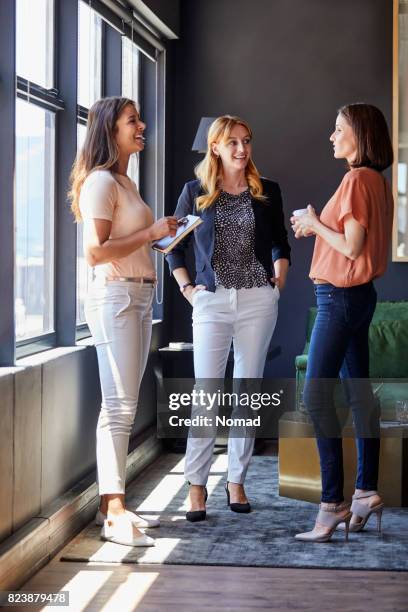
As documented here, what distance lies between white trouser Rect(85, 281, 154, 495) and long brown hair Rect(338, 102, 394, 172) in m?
0.98

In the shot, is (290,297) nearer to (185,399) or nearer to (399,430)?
(185,399)

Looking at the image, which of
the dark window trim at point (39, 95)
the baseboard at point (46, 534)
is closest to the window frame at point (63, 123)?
the dark window trim at point (39, 95)

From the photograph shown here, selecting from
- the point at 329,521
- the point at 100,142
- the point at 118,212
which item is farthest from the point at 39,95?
the point at 329,521

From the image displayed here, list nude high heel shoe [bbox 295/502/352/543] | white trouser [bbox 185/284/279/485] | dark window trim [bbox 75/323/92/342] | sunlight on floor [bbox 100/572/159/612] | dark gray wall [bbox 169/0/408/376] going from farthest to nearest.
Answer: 1. dark gray wall [bbox 169/0/408/376]
2. dark window trim [bbox 75/323/92/342]
3. white trouser [bbox 185/284/279/485]
4. nude high heel shoe [bbox 295/502/352/543]
5. sunlight on floor [bbox 100/572/159/612]

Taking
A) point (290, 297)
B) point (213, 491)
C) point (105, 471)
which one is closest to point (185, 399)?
point (290, 297)

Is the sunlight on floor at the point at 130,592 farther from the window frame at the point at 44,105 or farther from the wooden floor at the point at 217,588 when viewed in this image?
the window frame at the point at 44,105

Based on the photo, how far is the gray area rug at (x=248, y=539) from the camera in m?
3.53

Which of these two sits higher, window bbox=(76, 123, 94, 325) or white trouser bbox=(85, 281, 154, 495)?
window bbox=(76, 123, 94, 325)

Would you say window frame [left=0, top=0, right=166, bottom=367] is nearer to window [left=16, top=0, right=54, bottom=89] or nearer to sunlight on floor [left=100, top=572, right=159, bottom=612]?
window [left=16, top=0, right=54, bottom=89]

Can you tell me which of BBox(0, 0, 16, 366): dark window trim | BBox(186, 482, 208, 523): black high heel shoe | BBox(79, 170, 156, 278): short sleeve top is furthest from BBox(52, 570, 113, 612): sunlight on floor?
BBox(79, 170, 156, 278): short sleeve top

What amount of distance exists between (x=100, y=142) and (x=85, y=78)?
1.21 metres

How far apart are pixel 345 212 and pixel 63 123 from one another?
1426mm

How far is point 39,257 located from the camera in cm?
409

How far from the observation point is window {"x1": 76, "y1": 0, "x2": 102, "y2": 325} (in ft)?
15.3
